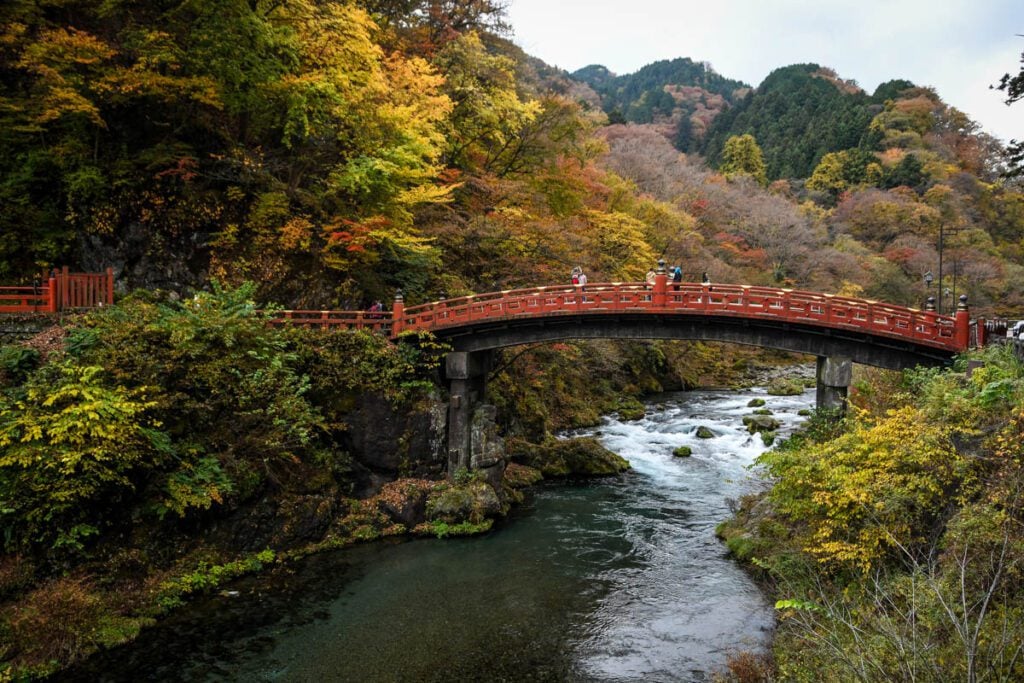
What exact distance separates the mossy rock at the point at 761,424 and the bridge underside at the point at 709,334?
11033 millimetres

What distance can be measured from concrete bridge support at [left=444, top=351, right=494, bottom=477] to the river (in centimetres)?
282

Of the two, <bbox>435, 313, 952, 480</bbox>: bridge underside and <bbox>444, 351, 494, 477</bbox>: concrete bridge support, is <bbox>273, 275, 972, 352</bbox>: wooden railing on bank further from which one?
<bbox>444, 351, 494, 477</bbox>: concrete bridge support

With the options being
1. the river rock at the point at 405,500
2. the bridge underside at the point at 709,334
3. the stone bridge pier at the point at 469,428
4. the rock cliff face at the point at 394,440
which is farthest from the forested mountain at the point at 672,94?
the river rock at the point at 405,500

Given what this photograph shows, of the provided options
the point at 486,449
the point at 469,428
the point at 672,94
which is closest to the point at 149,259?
the point at 469,428

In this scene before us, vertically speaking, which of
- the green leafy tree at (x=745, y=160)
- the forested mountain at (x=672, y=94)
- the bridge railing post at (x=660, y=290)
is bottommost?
the bridge railing post at (x=660, y=290)

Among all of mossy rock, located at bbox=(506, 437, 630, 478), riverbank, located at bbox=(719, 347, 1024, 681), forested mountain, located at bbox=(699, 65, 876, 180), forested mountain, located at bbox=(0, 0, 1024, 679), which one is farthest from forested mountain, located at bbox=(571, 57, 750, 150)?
riverbank, located at bbox=(719, 347, 1024, 681)

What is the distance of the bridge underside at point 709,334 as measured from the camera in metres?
18.8

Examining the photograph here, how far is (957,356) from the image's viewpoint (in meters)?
16.9

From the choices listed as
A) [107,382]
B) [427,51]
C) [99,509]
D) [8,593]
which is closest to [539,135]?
[427,51]

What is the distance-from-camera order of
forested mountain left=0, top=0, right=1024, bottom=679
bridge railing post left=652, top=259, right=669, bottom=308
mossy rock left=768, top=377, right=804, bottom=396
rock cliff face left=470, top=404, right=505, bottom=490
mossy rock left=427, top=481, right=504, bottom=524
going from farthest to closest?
1. mossy rock left=768, top=377, right=804, bottom=396
2. rock cliff face left=470, top=404, right=505, bottom=490
3. bridge railing post left=652, top=259, right=669, bottom=308
4. mossy rock left=427, top=481, right=504, bottom=524
5. forested mountain left=0, top=0, right=1024, bottom=679

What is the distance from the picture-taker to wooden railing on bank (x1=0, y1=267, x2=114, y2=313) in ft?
60.4

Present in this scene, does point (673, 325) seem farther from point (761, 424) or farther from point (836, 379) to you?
point (761, 424)

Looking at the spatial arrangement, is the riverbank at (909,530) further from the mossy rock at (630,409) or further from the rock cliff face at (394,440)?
the mossy rock at (630,409)

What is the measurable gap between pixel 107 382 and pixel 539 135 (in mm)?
24256
